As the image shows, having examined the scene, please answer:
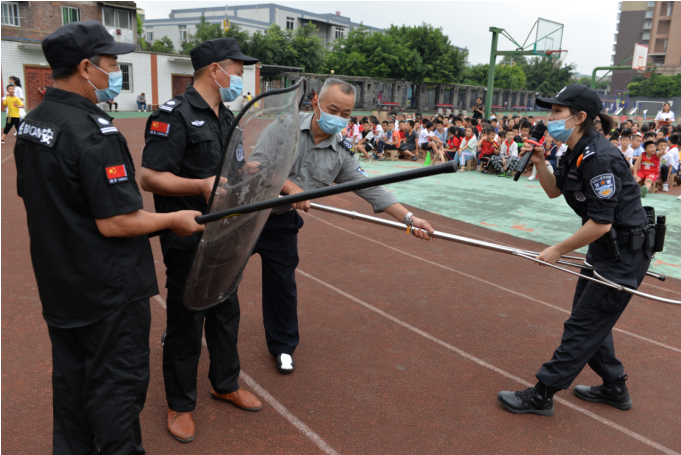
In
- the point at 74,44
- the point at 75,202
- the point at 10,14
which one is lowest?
the point at 75,202

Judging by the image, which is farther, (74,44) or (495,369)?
(495,369)

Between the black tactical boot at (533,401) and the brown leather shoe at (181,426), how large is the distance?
1.99 m

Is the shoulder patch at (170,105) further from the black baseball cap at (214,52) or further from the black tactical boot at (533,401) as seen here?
the black tactical boot at (533,401)

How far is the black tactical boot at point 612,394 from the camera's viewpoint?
11.1 feet

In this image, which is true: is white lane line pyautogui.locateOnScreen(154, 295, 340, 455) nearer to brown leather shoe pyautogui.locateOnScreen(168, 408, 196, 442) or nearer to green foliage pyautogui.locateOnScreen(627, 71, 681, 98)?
brown leather shoe pyautogui.locateOnScreen(168, 408, 196, 442)

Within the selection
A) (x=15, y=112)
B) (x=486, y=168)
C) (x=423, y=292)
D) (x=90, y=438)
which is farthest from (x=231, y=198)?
(x=15, y=112)

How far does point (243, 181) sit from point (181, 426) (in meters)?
1.54

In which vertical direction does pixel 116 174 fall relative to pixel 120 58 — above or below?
below

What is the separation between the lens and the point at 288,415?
3.13m

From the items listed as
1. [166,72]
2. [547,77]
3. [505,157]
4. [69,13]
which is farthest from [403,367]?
[547,77]

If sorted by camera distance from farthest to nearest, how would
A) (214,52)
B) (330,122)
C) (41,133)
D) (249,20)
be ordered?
(249,20), (330,122), (214,52), (41,133)

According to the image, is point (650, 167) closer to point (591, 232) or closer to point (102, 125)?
point (591, 232)

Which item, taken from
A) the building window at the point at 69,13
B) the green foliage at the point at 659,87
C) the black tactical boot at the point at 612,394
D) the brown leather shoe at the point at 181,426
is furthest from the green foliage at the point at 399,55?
the brown leather shoe at the point at 181,426

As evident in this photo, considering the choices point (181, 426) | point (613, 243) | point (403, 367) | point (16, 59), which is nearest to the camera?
point (181, 426)
